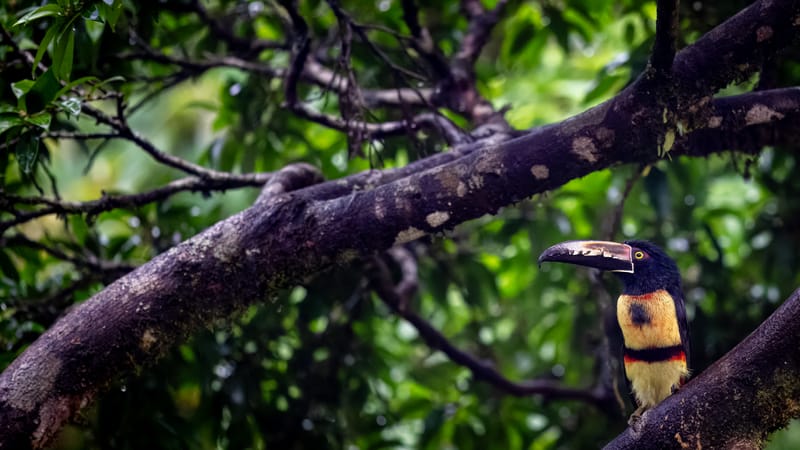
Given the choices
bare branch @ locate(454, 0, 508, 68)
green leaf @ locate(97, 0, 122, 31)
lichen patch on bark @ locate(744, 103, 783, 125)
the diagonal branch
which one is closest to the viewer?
the diagonal branch

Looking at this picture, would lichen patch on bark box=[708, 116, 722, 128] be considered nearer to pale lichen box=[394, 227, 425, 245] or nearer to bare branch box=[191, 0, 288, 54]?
pale lichen box=[394, 227, 425, 245]

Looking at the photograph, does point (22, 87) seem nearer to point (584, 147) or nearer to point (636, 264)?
point (584, 147)

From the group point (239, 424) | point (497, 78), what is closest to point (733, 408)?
point (239, 424)

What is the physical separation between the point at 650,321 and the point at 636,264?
0.75 ft

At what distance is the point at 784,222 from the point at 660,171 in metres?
1.12

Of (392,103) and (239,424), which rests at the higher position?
(392,103)

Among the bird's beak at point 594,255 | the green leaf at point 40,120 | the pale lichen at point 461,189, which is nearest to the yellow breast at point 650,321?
the bird's beak at point 594,255

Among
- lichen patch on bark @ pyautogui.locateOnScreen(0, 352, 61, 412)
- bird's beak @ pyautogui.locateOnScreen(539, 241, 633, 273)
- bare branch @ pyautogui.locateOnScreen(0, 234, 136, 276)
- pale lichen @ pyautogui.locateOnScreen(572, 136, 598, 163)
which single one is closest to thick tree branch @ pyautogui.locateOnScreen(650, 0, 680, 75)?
pale lichen @ pyautogui.locateOnScreen(572, 136, 598, 163)

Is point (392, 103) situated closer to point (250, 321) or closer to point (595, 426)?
point (250, 321)

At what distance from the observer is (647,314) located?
3.01 m

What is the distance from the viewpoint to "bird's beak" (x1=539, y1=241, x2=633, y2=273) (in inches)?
113

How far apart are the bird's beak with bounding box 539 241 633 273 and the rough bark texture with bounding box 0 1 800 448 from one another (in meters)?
0.23

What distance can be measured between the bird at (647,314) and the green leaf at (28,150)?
1799mm

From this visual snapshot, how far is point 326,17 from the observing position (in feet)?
15.9
